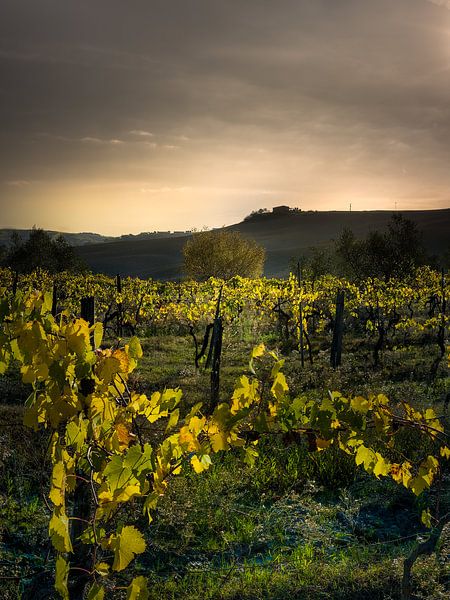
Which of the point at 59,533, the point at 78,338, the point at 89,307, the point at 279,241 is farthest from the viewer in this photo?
the point at 279,241

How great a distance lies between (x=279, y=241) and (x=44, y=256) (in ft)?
210

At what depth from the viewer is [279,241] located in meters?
102

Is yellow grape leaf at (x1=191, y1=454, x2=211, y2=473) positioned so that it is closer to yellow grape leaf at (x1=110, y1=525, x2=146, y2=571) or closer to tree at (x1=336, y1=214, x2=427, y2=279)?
yellow grape leaf at (x1=110, y1=525, x2=146, y2=571)

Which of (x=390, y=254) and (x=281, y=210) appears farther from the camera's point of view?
(x=281, y=210)

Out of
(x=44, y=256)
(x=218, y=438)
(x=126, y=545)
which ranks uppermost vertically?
(x=44, y=256)

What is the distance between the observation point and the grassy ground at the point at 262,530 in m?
4.04

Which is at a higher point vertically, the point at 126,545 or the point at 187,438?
the point at 187,438

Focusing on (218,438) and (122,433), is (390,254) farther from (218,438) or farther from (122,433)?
(122,433)

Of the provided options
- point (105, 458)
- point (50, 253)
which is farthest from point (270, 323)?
point (50, 253)

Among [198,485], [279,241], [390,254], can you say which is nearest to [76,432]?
[198,485]

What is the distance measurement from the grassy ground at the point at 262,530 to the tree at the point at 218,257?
119 feet

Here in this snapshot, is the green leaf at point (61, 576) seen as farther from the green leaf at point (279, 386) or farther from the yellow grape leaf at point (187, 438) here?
the green leaf at point (279, 386)

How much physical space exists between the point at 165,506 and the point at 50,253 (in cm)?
4269

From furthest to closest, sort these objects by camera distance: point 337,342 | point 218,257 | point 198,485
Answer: point 218,257, point 337,342, point 198,485
